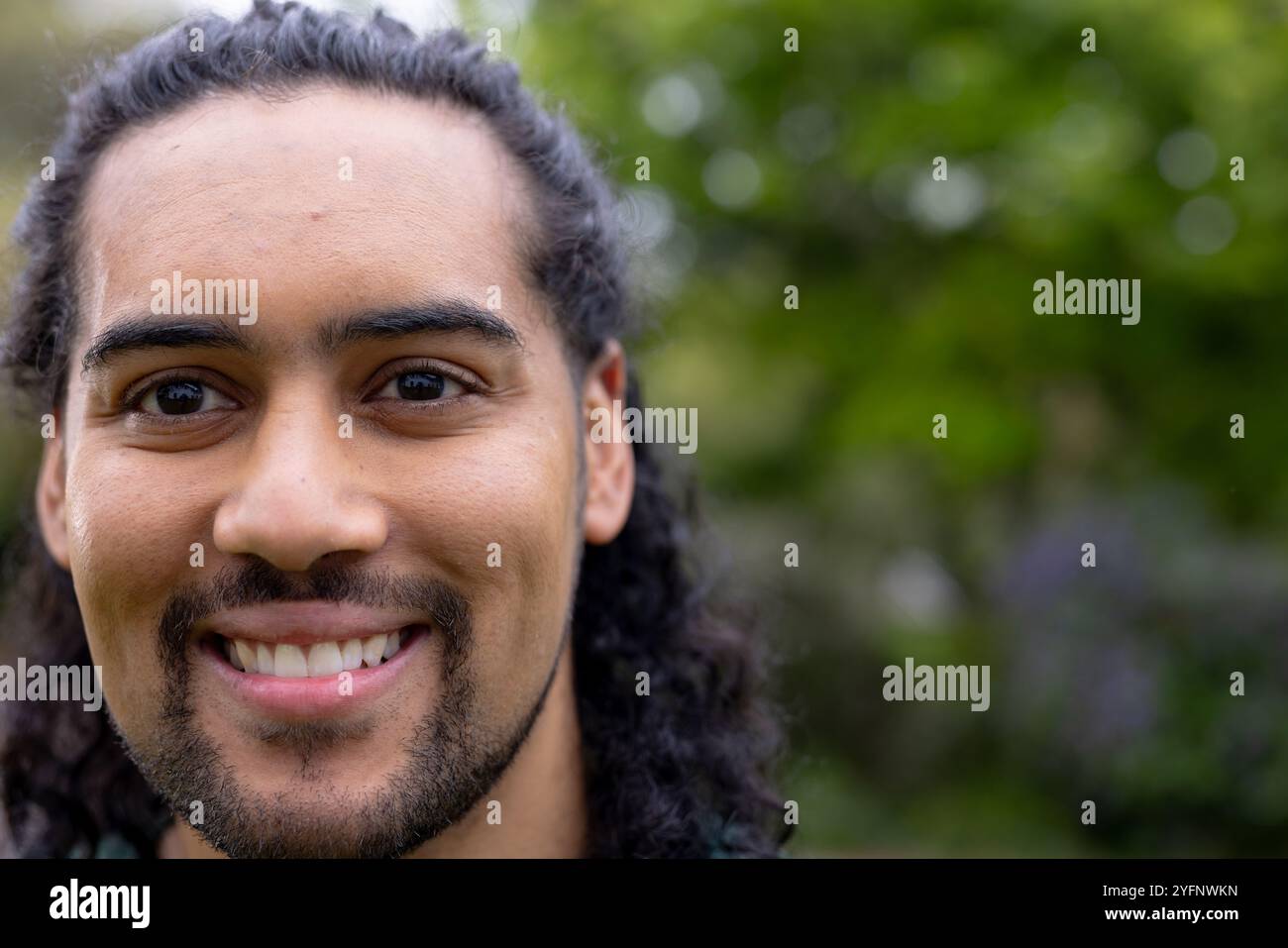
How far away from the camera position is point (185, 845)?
8.76 feet

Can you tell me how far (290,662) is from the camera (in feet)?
7.19

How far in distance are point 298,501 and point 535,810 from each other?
895 millimetres

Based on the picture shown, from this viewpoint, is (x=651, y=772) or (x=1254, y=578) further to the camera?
(x=1254, y=578)

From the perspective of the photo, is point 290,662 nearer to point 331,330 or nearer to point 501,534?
point 501,534

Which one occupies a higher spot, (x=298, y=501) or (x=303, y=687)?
(x=298, y=501)

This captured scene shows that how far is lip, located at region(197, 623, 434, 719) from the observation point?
2.18 m

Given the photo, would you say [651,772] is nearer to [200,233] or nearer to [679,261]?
[200,233]

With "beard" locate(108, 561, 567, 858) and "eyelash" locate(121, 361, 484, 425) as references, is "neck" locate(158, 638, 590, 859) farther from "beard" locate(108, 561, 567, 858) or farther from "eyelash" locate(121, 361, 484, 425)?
"eyelash" locate(121, 361, 484, 425)

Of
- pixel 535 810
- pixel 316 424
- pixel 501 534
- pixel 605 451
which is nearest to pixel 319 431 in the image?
pixel 316 424

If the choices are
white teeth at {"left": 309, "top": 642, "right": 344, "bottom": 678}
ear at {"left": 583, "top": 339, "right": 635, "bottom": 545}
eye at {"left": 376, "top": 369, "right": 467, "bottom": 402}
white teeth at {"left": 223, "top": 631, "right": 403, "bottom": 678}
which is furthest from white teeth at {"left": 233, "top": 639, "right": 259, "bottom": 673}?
ear at {"left": 583, "top": 339, "right": 635, "bottom": 545}

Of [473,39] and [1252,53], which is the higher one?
[1252,53]
